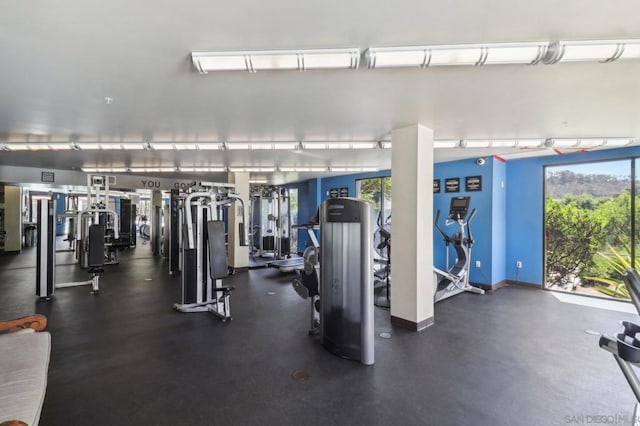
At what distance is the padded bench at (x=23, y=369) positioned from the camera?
1377mm

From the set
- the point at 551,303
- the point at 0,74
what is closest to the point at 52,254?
the point at 0,74

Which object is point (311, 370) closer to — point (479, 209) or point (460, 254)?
point (460, 254)

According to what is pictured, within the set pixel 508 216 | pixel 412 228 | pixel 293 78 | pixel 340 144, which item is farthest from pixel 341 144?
pixel 508 216

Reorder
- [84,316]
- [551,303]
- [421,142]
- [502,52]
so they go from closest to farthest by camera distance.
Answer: [502,52] < [421,142] < [84,316] < [551,303]

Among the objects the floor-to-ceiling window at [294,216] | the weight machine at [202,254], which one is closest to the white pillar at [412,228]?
the weight machine at [202,254]

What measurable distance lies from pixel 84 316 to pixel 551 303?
696cm

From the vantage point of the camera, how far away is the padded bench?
1.38 m

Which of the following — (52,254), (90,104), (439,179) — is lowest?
(52,254)

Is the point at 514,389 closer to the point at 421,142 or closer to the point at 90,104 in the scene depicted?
the point at 421,142

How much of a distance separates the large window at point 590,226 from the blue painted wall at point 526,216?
0.49 feet

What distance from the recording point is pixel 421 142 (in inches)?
145

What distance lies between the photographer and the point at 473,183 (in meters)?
5.89

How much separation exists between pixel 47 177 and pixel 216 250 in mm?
7100

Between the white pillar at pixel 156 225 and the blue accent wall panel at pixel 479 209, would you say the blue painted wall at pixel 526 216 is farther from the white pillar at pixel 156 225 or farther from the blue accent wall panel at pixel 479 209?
the white pillar at pixel 156 225
